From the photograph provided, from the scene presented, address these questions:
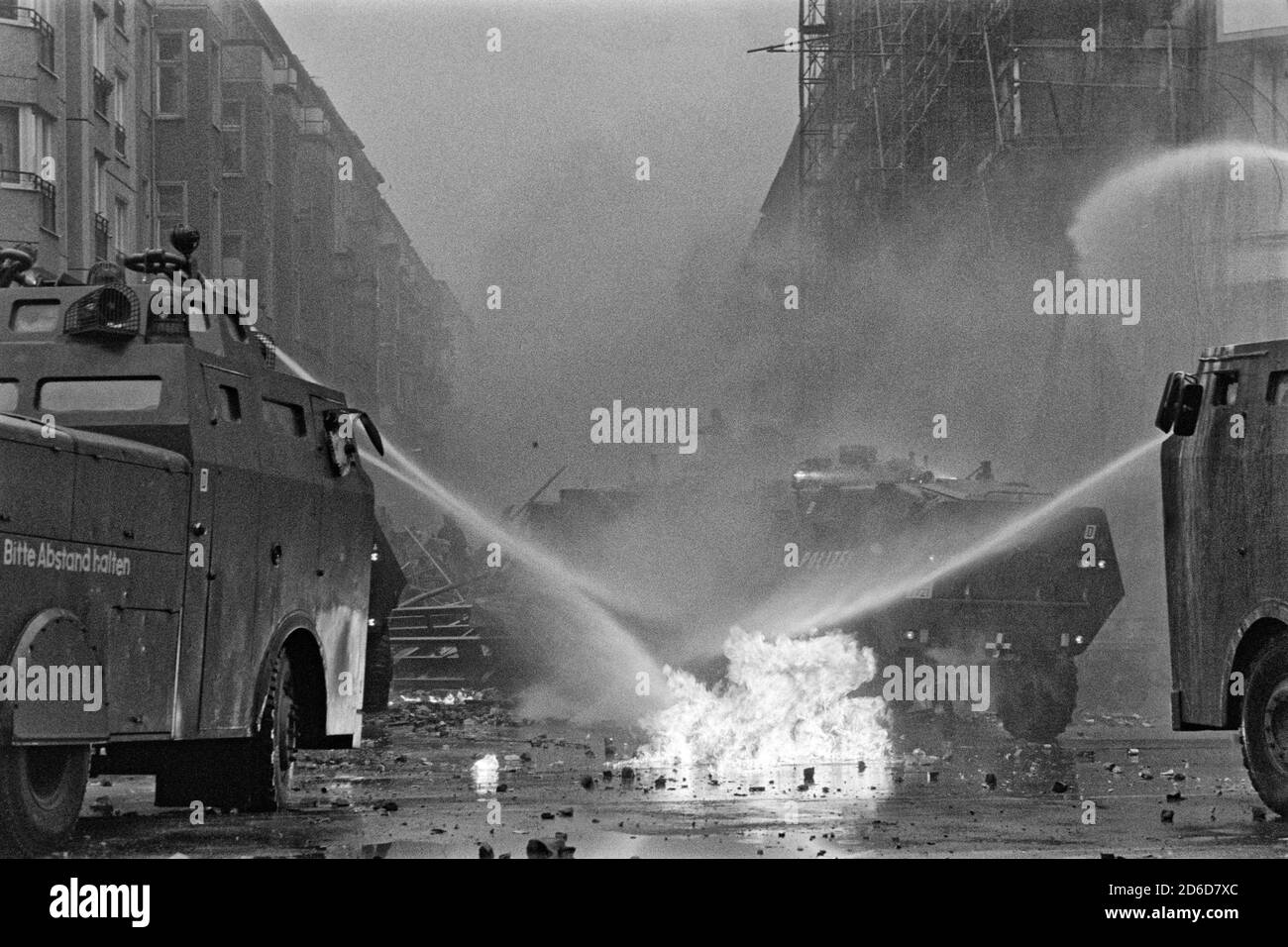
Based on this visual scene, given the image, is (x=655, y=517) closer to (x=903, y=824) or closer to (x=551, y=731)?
(x=551, y=731)

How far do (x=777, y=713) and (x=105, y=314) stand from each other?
491 inches

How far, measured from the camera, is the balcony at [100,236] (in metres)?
36.1

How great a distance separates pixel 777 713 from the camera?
2423 cm

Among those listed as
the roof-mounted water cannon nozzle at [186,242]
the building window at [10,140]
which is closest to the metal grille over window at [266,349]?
the roof-mounted water cannon nozzle at [186,242]

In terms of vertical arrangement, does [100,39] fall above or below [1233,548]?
above

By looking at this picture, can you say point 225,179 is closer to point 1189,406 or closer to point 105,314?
point 105,314

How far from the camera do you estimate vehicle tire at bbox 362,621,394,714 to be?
18.8 metres

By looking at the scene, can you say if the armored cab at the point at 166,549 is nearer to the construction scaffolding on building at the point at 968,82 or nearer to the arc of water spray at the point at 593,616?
the arc of water spray at the point at 593,616

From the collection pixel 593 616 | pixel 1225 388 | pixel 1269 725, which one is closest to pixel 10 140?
pixel 593 616

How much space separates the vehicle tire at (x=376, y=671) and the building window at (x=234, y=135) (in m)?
27.9

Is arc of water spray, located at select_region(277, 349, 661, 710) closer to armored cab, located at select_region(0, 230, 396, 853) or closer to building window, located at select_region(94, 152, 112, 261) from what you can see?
building window, located at select_region(94, 152, 112, 261)

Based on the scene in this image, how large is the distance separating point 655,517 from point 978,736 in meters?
8.92

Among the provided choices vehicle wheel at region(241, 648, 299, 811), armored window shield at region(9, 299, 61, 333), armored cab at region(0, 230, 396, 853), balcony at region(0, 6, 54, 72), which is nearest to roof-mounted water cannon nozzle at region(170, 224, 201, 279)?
armored cab at region(0, 230, 396, 853)

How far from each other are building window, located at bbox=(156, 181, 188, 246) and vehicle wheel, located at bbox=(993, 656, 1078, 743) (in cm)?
2298
